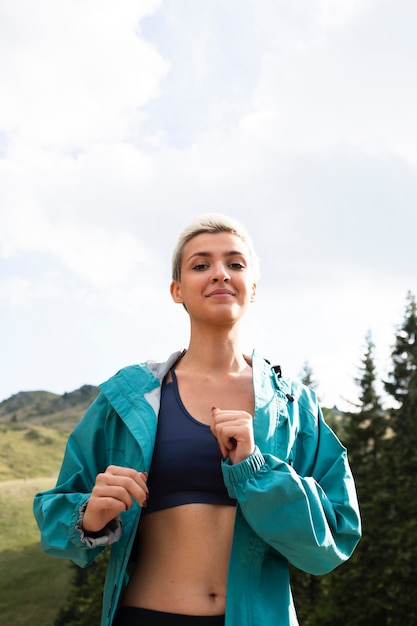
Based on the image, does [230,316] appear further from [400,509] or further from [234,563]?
[400,509]

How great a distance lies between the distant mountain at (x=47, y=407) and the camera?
140m

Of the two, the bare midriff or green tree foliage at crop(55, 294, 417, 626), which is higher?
→ green tree foliage at crop(55, 294, 417, 626)

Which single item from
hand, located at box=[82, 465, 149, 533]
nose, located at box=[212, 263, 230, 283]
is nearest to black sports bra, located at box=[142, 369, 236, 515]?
hand, located at box=[82, 465, 149, 533]

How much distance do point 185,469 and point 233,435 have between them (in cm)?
45

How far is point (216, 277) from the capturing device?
11.6ft

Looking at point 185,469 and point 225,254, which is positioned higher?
point 225,254

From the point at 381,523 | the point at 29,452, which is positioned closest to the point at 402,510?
the point at 381,523

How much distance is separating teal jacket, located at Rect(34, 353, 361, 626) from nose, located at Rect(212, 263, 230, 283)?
1.76 ft

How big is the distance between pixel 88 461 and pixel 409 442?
33584 mm

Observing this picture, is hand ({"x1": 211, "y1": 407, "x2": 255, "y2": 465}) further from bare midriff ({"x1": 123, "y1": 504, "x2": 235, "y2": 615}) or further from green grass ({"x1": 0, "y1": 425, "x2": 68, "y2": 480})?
green grass ({"x1": 0, "y1": 425, "x2": 68, "y2": 480})

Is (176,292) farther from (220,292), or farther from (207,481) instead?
(207,481)

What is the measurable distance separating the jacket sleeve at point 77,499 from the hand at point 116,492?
0.16 meters

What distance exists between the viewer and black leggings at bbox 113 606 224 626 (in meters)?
2.98

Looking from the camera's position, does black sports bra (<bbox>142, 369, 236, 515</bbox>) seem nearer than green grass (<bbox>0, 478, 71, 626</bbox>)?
Yes
